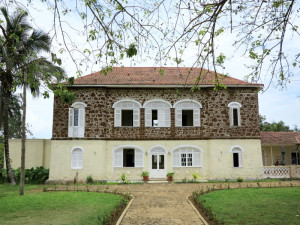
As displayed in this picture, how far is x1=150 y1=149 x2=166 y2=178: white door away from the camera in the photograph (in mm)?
18625

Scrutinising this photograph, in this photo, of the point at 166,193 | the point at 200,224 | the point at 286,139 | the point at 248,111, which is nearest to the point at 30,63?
the point at 200,224

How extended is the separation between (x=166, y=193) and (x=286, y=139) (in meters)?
13.5

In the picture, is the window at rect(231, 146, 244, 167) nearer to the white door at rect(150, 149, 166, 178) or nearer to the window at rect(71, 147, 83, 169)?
the white door at rect(150, 149, 166, 178)

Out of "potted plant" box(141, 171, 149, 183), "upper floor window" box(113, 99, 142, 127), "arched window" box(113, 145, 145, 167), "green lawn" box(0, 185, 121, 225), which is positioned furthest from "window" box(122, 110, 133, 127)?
"green lawn" box(0, 185, 121, 225)

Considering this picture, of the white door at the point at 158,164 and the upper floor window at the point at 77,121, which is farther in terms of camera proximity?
the white door at the point at 158,164

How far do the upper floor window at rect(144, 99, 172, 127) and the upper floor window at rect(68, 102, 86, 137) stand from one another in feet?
13.4

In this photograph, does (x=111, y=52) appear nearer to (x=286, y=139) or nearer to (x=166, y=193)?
(x=166, y=193)

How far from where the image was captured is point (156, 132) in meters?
18.8

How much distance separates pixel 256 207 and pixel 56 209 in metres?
6.46

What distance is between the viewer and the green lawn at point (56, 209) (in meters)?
7.82

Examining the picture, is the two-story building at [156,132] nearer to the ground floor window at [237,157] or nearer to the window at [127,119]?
the ground floor window at [237,157]

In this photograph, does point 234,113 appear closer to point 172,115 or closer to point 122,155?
point 172,115

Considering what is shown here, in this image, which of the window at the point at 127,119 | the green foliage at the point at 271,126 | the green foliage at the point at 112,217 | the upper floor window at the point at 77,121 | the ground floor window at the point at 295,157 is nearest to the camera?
the green foliage at the point at 112,217

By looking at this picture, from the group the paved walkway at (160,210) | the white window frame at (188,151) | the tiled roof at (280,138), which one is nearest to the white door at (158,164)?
the white window frame at (188,151)
